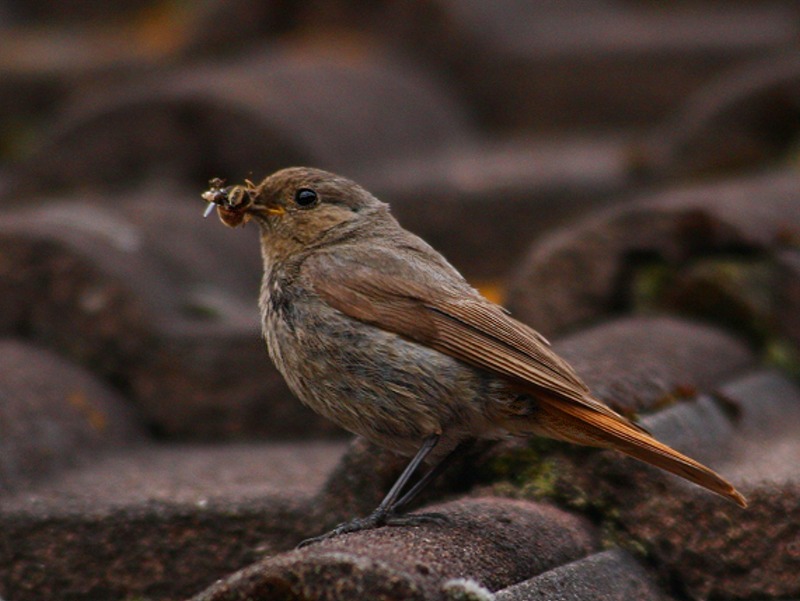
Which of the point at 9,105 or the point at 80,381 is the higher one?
the point at 9,105

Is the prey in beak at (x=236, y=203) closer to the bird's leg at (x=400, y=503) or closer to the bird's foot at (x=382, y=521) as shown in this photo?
the bird's leg at (x=400, y=503)

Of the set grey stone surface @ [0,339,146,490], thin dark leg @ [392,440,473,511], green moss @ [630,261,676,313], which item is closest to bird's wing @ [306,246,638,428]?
thin dark leg @ [392,440,473,511]

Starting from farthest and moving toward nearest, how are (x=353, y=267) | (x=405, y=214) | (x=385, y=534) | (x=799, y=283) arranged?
1. (x=405, y=214)
2. (x=799, y=283)
3. (x=353, y=267)
4. (x=385, y=534)

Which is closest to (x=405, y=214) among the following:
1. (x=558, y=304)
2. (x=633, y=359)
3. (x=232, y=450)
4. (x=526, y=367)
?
(x=558, y=304)

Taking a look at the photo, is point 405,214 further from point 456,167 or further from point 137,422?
point 137,422

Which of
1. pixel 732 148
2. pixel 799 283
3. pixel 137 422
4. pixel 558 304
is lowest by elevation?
pixel 137 422

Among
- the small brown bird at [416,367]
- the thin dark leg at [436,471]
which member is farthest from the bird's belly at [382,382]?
the thin dark leg at [436,471]

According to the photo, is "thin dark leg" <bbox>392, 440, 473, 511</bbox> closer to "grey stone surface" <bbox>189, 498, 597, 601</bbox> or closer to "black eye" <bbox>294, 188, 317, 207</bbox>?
"grey stone surface" <bbox>189, 498, 597, 601</bbox>
